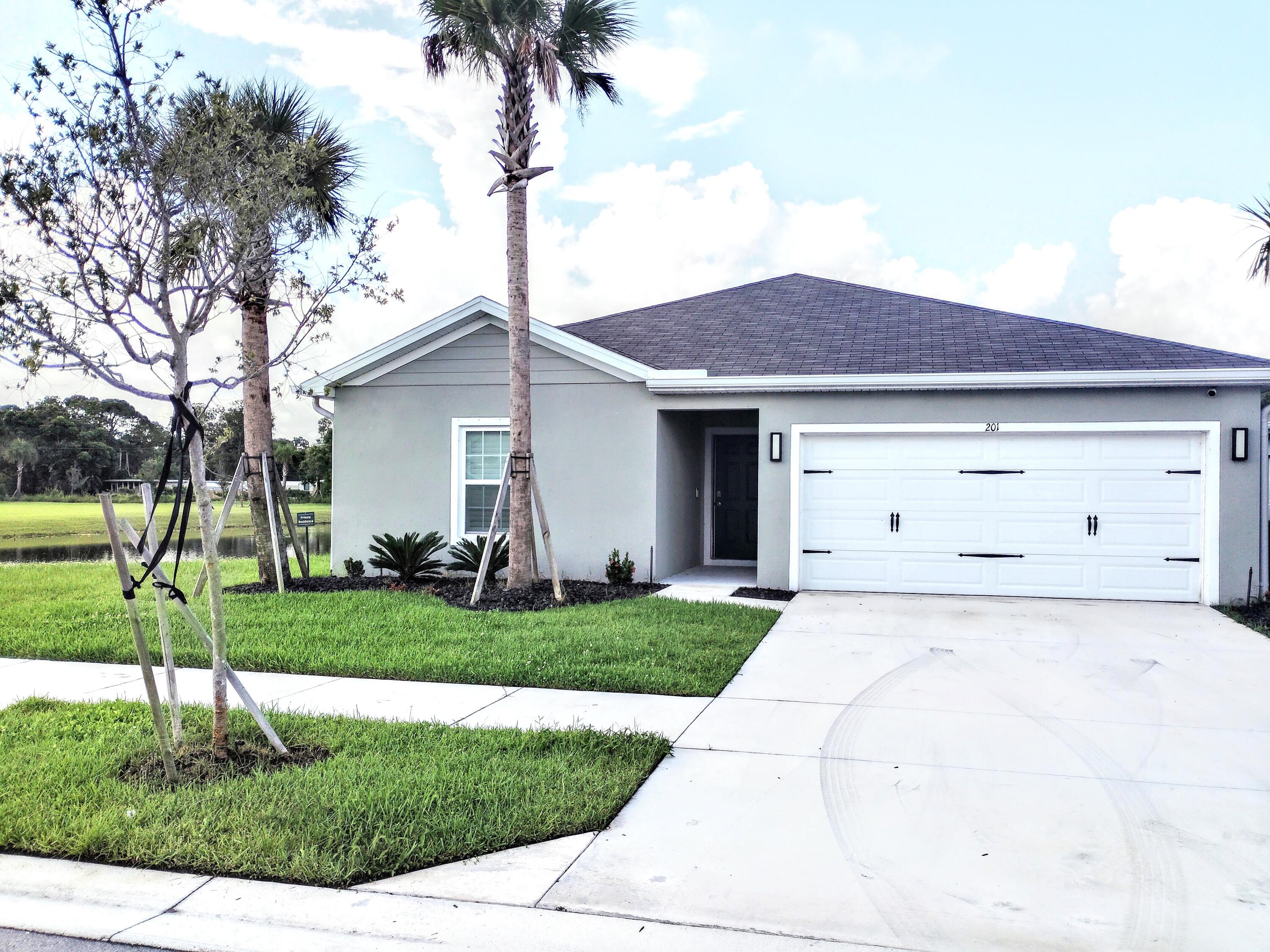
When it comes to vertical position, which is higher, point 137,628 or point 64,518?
point 137,628

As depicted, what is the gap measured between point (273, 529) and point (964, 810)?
29.8ft

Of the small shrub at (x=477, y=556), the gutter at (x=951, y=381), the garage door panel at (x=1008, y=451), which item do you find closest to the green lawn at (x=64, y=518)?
the small shrub at (x=477, y=556)

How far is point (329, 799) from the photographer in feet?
13.1

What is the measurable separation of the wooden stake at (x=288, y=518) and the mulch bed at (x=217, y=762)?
21.5ft

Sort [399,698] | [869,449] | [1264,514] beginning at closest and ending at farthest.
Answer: [399,698], [1264,514], [869,449]

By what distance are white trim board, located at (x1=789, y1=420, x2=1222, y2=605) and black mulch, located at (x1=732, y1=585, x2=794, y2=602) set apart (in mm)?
276

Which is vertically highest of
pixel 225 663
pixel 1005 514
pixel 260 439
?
pixel 260 439

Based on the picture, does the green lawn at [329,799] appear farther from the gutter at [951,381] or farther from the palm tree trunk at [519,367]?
the gutter at [951,381]

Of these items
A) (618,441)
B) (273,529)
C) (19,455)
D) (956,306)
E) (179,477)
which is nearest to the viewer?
(179,477)

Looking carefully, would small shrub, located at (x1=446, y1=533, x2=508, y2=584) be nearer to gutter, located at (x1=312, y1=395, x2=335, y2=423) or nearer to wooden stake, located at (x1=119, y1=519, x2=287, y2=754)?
gutter, located at (x1=312, y1=395, x2=335, y2=423)

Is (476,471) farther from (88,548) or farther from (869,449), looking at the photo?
(88,548)

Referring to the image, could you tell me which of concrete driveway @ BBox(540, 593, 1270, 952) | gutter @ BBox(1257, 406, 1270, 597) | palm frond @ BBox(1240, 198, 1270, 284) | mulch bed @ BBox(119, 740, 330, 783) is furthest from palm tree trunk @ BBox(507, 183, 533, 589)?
palm frond @ BBox(1240, 198, 1270, 284)

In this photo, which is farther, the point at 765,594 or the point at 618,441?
the point at 618,441

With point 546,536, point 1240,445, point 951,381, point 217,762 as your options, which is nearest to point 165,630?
point 217,762
